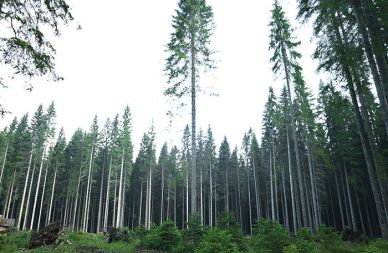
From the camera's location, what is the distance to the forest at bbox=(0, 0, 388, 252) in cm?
1013

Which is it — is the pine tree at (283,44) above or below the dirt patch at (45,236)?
above

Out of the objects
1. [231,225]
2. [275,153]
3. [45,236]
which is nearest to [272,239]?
[231,225]

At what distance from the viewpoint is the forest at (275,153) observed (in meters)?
10.1

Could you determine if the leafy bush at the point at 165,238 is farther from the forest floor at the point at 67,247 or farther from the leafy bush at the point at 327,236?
the leafy bush at the point at 327,236

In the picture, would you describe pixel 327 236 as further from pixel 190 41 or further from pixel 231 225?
pixel 190 41

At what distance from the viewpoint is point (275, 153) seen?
34812mm

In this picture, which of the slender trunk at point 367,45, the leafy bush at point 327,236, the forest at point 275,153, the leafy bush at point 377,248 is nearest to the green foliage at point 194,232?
the forest at point 275,153

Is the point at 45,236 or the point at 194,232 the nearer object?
the point at 194,232

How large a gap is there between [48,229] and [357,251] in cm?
1475

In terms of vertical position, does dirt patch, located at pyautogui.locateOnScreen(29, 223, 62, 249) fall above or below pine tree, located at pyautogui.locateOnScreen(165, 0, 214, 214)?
below

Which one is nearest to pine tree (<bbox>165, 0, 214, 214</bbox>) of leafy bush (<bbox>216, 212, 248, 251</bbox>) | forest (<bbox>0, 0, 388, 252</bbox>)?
forest (<bbox>0, 0, 388, 252</bbox>)

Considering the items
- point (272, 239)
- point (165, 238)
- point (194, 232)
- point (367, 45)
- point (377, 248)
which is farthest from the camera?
point (165, 238)

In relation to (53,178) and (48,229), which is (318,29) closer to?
(48,229)

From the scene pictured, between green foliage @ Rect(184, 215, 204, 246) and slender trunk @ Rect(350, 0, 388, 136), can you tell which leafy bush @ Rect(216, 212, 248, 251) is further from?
slender trunk @ Rect(350, 0, 388, 136)
